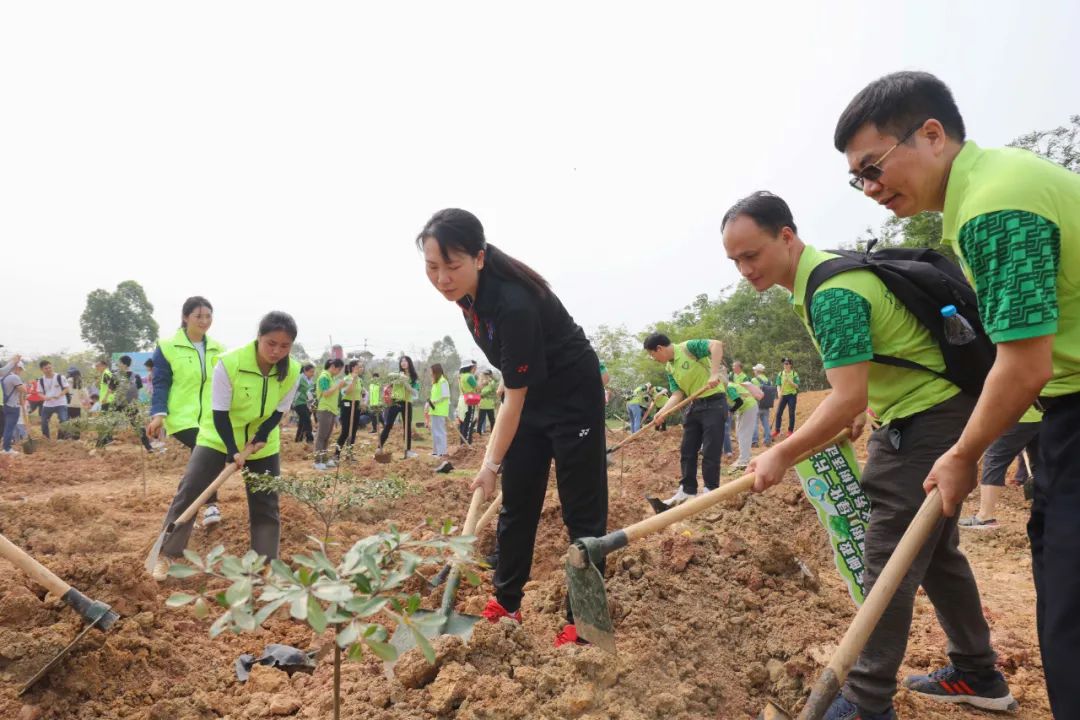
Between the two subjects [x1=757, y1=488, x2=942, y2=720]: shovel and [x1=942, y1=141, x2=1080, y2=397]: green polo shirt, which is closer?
[x1=942, y1=141, x2=1080, y2=397]: green polo shirt

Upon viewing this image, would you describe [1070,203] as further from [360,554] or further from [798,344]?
[798,344]

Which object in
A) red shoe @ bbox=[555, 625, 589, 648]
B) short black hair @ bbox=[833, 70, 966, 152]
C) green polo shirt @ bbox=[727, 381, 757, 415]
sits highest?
short black hair @ bbox=[833, 70, 966, 152]

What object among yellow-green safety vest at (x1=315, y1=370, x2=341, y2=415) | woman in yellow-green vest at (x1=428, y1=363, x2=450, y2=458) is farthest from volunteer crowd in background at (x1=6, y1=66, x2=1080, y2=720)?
woman in yellow-green vest at (x1=428, y1=363, x2=450, y2=458)

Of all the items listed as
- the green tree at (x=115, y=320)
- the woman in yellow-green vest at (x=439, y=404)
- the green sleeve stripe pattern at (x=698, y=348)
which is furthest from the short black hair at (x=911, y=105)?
the green tree at (x=115, y=320)

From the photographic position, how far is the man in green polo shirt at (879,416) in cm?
192

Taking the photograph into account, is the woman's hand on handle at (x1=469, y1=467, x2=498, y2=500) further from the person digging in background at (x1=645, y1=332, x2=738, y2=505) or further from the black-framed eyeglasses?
the person digging in background at (x1=645, y1=332, x2=738, y2=505)

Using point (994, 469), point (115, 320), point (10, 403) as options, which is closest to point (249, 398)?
point (994, 469)

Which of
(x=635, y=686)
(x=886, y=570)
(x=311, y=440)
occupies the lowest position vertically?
(x=311, y=440)

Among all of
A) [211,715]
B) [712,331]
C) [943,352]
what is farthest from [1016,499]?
[712,331]

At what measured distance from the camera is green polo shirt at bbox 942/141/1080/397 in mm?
1227

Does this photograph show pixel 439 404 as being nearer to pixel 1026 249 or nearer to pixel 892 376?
pixel 892 376

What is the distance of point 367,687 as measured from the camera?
216cm

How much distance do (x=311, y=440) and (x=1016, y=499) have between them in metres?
12.5

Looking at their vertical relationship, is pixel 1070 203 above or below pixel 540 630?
above
